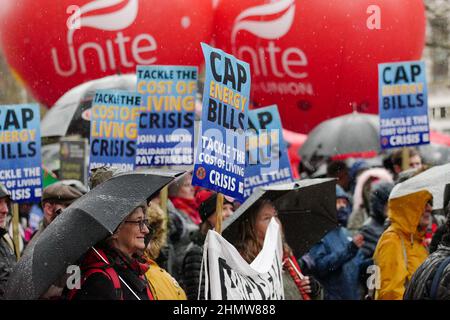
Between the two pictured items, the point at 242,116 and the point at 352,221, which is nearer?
the point at 242,116

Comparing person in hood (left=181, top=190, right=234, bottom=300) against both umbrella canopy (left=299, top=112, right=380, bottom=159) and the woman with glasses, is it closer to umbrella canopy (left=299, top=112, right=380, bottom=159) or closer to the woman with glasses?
the woman with glasses

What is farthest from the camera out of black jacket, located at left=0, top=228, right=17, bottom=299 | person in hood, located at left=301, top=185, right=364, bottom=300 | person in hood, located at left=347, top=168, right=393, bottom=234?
person in hood, located at left=347, top=168, right=393, bottom=234

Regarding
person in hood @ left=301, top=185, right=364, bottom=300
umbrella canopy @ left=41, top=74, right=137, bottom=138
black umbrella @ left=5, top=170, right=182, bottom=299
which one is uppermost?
umbrella canopy @ left=41, top=74, right=137, bottom=138

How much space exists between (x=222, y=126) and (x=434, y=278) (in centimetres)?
128

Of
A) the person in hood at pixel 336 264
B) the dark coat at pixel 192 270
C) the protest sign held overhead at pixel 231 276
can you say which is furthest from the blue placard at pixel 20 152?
the protest sign held overhead at pixel 231 276

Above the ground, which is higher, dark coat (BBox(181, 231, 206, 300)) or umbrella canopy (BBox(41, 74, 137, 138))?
umbrella canopy (BBox(41, 74, 137, 138))

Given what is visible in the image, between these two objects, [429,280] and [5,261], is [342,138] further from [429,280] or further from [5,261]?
[429,280]

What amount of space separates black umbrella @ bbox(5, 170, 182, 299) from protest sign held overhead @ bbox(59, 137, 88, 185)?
4968 mm

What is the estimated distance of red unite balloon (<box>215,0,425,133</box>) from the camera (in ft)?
30.3

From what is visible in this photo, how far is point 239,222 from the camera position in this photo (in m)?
6.52

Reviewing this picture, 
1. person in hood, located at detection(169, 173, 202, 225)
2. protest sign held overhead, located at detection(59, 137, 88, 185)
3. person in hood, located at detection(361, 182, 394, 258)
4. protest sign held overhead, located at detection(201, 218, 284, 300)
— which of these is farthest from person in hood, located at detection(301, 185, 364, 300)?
protest sign held overhead, located at detection(201, 218, 284, 300)
